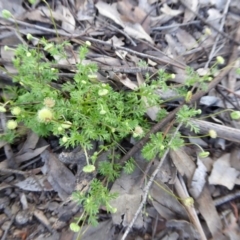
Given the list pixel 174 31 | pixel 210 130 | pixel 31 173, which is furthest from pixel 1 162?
pixel 174 31

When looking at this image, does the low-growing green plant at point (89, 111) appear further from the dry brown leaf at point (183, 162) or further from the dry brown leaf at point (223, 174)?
the dry brown leaf at point (223, 174)

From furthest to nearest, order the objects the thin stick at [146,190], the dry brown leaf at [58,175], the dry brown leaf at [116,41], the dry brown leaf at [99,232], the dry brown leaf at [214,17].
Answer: the dry brown leaf at [214,17], the dry brown leaf at [116,41], the dry brown leaf at [58,175], the dry brown leaf at [99,232], the thin stick at [146,190]

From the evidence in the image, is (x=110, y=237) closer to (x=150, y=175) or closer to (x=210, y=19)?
(x=150, y=175)

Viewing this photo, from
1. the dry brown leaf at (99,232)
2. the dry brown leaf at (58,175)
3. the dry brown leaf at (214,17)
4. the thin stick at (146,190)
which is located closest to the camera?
the thin stick at (146,190)

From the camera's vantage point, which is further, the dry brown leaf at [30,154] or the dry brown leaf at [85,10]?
the dry brown leaf at [85,10]

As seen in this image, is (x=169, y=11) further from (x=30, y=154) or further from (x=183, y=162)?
(x=30, y=154)

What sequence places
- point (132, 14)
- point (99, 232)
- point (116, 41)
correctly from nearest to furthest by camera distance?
point (99, 232) < point (116, 41) < point (132, 14)

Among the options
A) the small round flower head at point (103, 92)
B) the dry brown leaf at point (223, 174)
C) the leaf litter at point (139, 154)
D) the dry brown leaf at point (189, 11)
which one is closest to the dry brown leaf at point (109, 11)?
the leaf litter at point (139, 154)

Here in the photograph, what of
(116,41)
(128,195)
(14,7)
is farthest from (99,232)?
(14,7)
